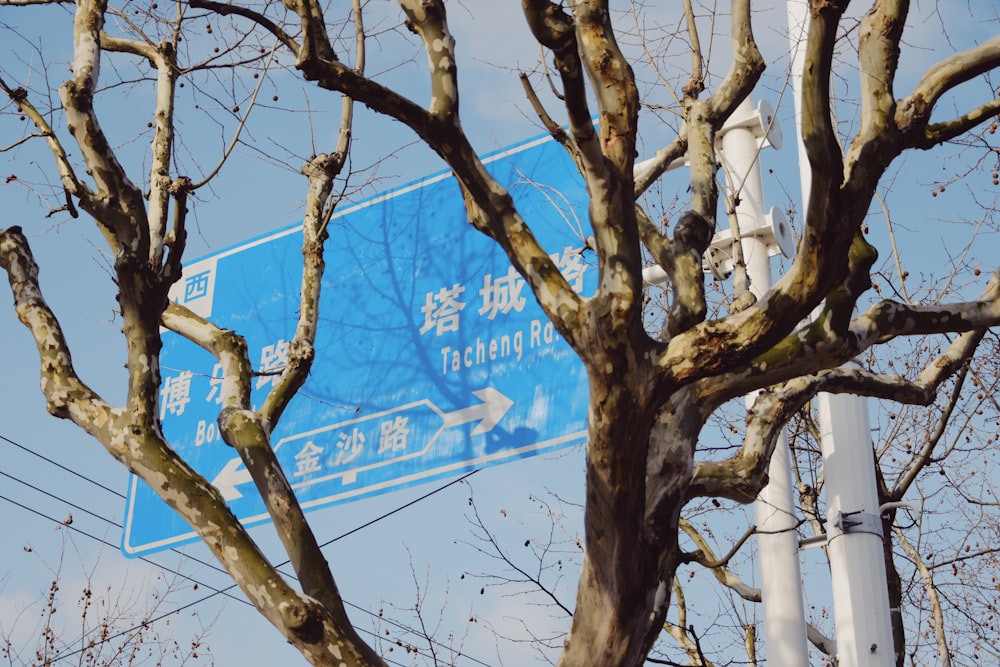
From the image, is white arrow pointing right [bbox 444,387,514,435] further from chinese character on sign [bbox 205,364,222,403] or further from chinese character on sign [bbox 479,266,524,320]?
chinese character on sign [bbox 205,364,222,403]

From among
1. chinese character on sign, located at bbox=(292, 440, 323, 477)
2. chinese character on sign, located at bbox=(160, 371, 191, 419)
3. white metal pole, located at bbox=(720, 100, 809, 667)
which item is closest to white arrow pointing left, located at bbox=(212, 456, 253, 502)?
chinese character on sign, located at bbox=(292, 440, 323, 477)

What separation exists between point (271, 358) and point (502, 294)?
4.07 feet

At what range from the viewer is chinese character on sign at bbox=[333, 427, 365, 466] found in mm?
4180

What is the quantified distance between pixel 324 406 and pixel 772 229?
2145mm

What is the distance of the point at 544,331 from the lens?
3.93m

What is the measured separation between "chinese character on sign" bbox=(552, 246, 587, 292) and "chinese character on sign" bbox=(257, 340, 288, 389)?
1338 millimetres

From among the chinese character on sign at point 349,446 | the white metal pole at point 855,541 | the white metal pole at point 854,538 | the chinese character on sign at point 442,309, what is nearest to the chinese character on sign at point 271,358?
the chinese character on sign at point 349,446

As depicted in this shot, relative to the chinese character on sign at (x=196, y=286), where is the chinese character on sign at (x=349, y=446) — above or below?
below

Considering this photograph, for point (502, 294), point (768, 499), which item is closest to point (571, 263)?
point (502, 294)

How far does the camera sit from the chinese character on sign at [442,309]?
422 centimetres

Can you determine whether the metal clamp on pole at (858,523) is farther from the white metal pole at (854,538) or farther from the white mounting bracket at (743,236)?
the white mounting bracket at (743,236)

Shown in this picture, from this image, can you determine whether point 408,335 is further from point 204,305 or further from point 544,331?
point 204,305

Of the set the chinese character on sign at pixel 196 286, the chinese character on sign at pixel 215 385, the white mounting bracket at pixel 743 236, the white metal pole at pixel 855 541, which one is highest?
the white mounting bracket at pixel 743 236

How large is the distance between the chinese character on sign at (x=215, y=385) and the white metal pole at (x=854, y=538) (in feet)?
8.38
